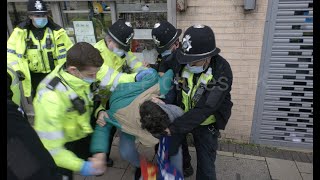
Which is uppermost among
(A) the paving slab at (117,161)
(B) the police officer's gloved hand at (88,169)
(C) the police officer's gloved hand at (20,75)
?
(C) the police officer's gloved hand at (20,75)

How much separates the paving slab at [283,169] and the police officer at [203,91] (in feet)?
4.45

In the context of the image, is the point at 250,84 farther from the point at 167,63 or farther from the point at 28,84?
the point at 28,84

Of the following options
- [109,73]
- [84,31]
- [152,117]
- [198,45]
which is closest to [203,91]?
[198,45]

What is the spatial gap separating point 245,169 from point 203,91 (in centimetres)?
185

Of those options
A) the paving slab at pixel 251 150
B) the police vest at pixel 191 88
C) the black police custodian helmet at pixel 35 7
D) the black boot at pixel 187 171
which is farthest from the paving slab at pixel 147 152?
the black police custodian helmet at pixel 35 7

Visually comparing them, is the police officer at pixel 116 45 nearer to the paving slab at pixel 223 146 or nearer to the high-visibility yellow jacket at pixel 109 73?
the high-visibility yellow jacket at pixel 109 73

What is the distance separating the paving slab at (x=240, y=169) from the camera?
3.70 m

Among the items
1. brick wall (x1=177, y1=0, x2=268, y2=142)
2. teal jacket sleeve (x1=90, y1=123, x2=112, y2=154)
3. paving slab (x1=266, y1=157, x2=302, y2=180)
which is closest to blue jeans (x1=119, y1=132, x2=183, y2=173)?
teal jacket sleeve (x1=90, y1=123, x2=112, y2=154)

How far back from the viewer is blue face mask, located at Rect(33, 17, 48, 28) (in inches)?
152

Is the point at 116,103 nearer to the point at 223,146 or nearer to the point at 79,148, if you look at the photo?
the point at 79,148

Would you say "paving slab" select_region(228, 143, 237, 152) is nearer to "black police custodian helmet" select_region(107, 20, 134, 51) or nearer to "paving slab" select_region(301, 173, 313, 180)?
"paving slab" select_region(301, 173, 313, 180)

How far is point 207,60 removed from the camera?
2594 mm
